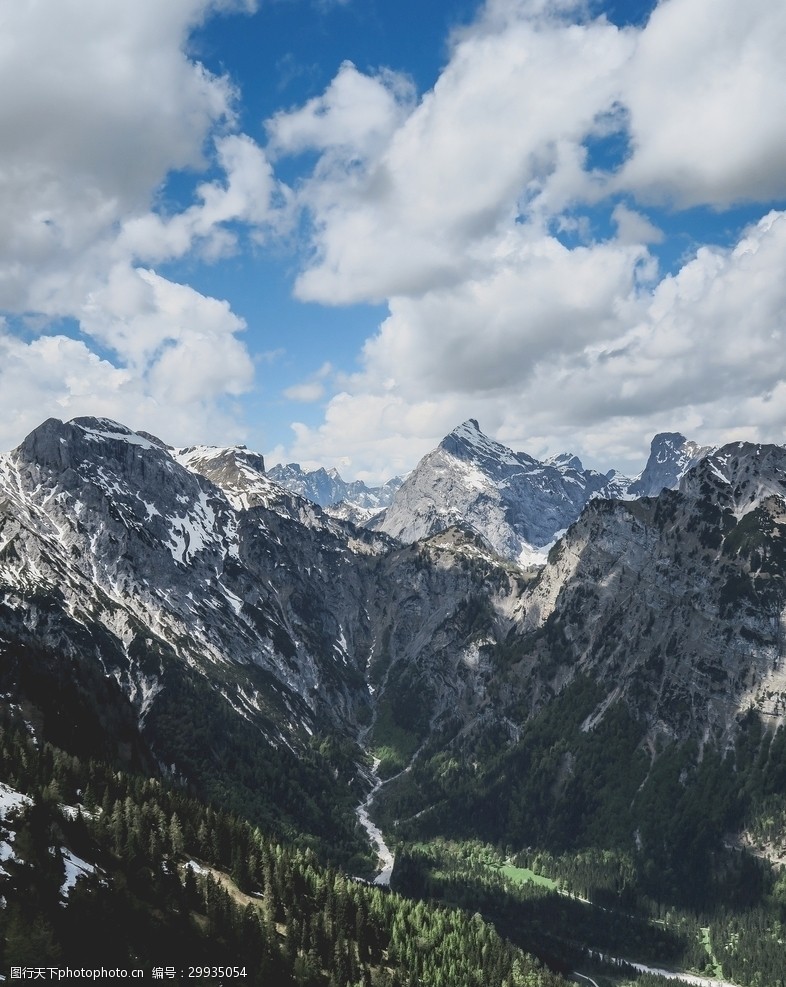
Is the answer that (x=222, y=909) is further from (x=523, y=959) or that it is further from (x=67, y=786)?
(x=523, y=959)

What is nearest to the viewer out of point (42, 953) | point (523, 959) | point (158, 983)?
point (42, 953)

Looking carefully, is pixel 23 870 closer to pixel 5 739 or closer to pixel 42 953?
pixel 42 953

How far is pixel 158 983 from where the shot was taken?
9738 cm

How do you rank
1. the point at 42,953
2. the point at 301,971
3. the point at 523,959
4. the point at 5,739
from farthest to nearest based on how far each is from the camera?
1. the point at 523,959
2. the point at 5,739
3. the point at 301,971
4. the point at 42,953

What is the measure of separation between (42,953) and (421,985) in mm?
72470

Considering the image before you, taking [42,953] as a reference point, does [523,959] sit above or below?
below

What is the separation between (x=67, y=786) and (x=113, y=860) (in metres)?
23.3

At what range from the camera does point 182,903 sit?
115 meters

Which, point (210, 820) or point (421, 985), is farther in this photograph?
point (210, 820)

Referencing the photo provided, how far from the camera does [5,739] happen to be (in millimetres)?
146625

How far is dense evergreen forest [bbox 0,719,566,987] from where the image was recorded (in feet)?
320

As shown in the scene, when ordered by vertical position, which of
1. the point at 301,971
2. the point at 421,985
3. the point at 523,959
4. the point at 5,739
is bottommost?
the point at 523,959

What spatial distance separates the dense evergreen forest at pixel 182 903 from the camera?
9750cm

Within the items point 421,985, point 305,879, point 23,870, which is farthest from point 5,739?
point 421,985
